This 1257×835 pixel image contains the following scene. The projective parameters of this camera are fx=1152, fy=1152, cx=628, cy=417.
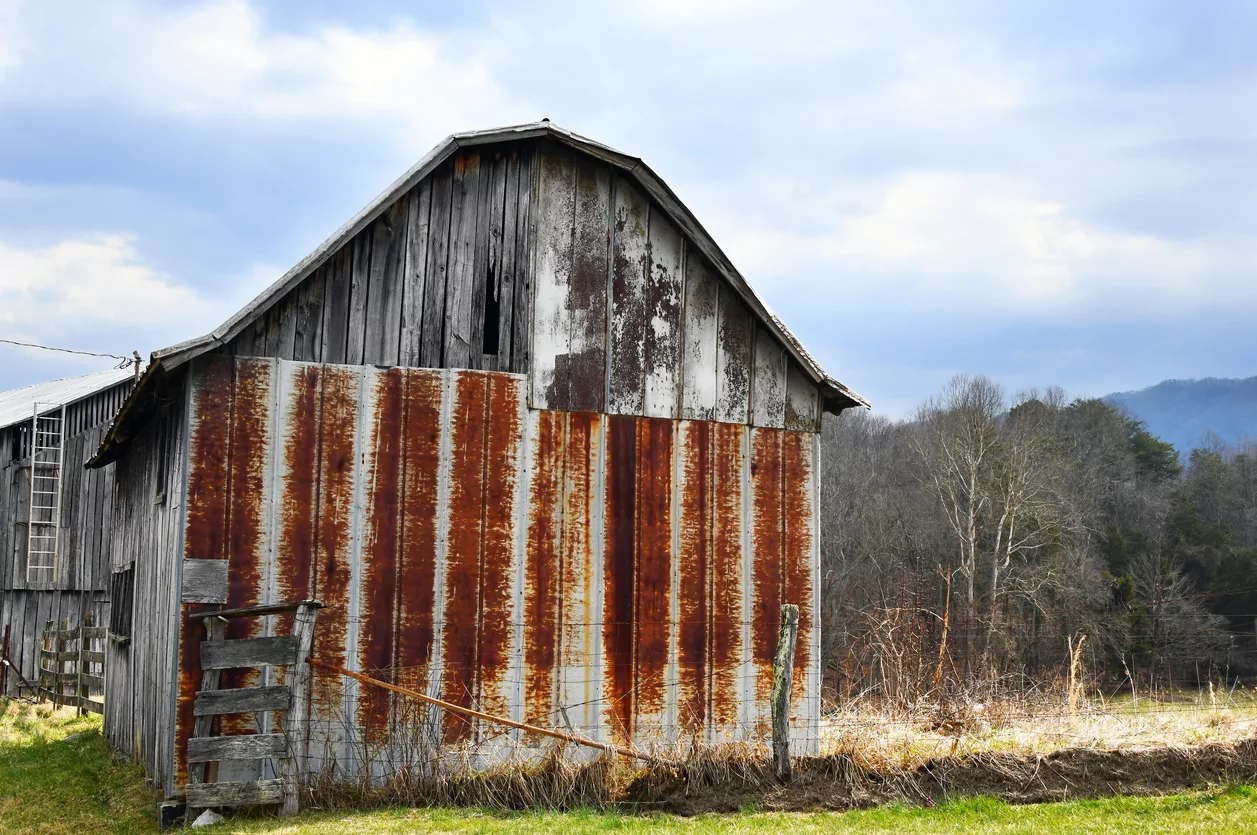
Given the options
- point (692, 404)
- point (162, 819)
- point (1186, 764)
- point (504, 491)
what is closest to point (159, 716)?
point (162, 819)

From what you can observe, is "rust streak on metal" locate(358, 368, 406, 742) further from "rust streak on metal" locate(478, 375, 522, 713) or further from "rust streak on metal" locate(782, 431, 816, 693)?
"rust streak on metal" locate(782, 431, 816, 693)

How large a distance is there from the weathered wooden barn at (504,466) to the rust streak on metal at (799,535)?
0.08ft

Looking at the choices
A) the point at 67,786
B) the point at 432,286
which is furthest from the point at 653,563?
the point at 67,786

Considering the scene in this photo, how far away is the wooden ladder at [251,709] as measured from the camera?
9.74m

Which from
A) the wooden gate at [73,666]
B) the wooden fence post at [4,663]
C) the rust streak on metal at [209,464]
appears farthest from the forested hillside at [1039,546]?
the rust streak on metal at [209,464]

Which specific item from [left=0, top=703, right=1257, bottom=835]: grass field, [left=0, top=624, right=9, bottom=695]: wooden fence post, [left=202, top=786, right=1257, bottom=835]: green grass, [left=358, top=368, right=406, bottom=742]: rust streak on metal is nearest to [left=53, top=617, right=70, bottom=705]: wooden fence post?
[left=0, top=624, right=9, bottom=695]: wooden fence post

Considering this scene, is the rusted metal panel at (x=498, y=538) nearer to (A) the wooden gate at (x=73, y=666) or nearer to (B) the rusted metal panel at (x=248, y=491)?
(B) the rusted metal panel at (x=248, y=491)

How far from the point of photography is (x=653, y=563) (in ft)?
39.1

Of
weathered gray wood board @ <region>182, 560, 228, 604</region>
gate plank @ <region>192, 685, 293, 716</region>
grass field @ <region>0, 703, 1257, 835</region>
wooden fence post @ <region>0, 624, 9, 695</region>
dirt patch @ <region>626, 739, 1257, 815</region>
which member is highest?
weathered gray wood board @ <region>182, 560, 228, 604</region>

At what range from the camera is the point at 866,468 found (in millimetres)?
56094

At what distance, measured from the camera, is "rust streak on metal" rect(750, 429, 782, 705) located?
12195mm

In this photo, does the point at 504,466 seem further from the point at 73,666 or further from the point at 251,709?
the point at 73,666

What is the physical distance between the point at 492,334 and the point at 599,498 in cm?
200

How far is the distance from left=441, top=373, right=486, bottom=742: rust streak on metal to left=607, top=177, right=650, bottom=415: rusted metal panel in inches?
57.2
